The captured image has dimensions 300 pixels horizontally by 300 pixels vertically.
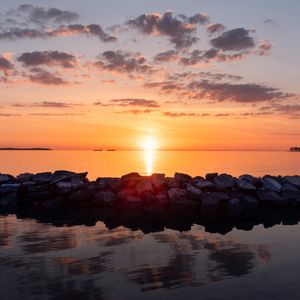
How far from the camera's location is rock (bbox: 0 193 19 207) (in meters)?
20.9

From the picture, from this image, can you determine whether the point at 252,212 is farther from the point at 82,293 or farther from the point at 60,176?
the point at 82,293

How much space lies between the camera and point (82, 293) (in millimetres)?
8102

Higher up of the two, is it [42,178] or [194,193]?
[42,178]

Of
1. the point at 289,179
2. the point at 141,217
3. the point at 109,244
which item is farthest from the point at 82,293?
the point at 289,179

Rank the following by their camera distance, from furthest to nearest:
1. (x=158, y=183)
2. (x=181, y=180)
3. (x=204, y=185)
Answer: (x=181, y=180) < (x=158, y=183) < (x=204, y=185)

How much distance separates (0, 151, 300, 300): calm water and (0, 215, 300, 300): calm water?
0.02m

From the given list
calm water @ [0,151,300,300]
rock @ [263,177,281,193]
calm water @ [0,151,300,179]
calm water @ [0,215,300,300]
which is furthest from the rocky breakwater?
calm water @ [0,151,300,179]

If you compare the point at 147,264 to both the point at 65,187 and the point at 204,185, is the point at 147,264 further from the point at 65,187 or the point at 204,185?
the point at 65,187

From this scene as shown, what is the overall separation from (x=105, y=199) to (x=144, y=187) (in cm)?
200

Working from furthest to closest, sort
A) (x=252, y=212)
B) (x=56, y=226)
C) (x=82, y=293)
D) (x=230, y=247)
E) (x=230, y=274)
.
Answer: (x=252, y=212) < (x=56, y=226) < (x=230, y=247) < (x=230, y=274) < (x=82, y=293)

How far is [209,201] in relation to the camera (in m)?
20.3

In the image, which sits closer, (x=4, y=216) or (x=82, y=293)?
(x=82, y=293)

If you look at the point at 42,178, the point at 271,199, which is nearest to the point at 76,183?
the point at 42,178

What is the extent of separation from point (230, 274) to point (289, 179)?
47.8 feet
